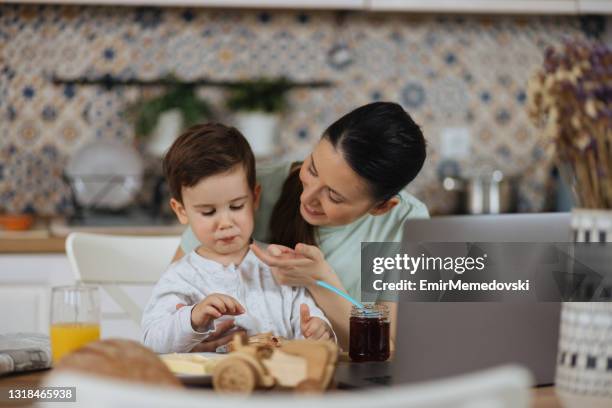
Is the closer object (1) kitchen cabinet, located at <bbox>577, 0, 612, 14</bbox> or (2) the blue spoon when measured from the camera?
(2) the blue spoon

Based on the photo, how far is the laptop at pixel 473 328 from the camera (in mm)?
1085

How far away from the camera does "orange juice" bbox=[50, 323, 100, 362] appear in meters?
1.26

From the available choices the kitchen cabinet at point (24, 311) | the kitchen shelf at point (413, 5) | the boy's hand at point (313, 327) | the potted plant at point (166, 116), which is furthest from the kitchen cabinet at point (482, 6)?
the boy's hand at point (313, 327)

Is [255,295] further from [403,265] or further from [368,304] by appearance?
[403,265]

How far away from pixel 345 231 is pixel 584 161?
2.13 ft

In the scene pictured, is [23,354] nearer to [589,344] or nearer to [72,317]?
[72,317]

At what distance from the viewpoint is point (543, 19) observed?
350 centimetres

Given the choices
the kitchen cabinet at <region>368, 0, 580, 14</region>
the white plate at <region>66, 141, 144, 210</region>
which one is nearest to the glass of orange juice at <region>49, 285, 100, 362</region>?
the white plate at <region>66, 141, 144, 210</region>

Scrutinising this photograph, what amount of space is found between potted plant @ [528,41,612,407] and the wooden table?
3cm

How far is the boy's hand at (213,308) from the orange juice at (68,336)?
0.17 m

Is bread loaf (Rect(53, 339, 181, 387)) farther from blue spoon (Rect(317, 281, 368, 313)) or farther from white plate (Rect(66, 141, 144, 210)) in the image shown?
white plate (Rect(66, 141, 144, 210))

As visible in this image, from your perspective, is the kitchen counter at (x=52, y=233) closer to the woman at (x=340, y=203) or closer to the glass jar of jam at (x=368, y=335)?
the woman at (x=340, y=203)

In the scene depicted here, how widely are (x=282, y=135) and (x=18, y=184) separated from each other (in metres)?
1.04

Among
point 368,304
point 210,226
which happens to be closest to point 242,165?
point 210,226
